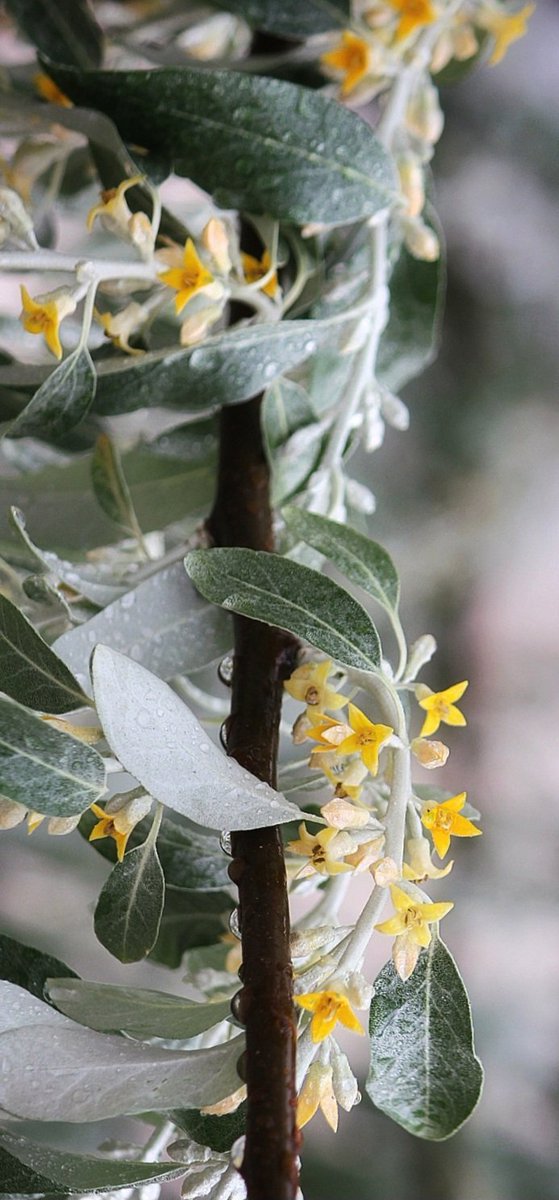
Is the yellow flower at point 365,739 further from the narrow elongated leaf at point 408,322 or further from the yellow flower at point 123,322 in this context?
the narrow elongated leaf at point 408,322

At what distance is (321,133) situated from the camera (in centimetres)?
48

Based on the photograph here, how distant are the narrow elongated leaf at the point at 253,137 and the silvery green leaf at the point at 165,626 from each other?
0.18 meters

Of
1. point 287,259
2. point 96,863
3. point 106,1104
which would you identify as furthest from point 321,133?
point 96,863

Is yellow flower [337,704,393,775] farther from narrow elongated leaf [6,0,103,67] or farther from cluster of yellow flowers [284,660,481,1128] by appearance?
narrow elongated leaf [6,0,103,67]

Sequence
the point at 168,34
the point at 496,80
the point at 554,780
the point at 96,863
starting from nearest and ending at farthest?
the point at 168,34 → the point at 96,863 → the point at 496,80 → the point at 554,780

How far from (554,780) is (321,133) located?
95 cm

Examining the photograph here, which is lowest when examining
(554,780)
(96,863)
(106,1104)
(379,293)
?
(554,780)

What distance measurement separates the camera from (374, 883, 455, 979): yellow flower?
341 millimetres

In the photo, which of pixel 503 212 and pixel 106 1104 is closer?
pixel 106 1104

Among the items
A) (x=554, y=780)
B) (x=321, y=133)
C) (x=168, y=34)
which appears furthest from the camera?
(x=554, y=780)

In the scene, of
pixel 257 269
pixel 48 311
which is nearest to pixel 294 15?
pixel 257 269

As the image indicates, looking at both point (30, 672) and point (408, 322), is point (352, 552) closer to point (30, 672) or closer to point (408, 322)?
point (30, 672)

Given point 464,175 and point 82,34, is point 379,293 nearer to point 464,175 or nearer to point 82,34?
point 82,34

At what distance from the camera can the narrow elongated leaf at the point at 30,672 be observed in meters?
0.36
